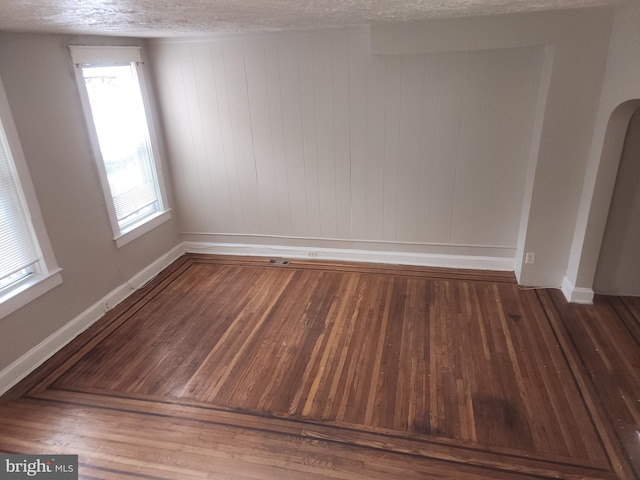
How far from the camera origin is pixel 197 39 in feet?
13.5

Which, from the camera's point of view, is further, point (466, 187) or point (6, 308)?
point (466, 187)

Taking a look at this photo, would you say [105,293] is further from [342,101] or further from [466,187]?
[466,187]

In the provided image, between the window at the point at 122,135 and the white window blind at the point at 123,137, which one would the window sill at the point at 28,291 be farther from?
the white window blind at the point at 123,137

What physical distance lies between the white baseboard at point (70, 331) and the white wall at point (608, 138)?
4.15 m

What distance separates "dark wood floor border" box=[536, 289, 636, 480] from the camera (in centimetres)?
228

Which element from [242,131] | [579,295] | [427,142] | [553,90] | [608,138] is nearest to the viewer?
[608,138]

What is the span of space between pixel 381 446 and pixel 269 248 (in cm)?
289

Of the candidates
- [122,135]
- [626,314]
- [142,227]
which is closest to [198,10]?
[122,135]

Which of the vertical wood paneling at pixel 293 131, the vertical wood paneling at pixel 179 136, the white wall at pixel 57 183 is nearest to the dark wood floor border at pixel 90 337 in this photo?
the white wall at pixel 57 183

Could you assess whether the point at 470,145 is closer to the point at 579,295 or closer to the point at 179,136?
the point at 579,295

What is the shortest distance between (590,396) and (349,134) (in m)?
Result: 2.95

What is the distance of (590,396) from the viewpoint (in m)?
2.73

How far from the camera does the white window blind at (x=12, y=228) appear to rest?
2.91 m

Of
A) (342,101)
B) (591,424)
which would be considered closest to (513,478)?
(591,424)
